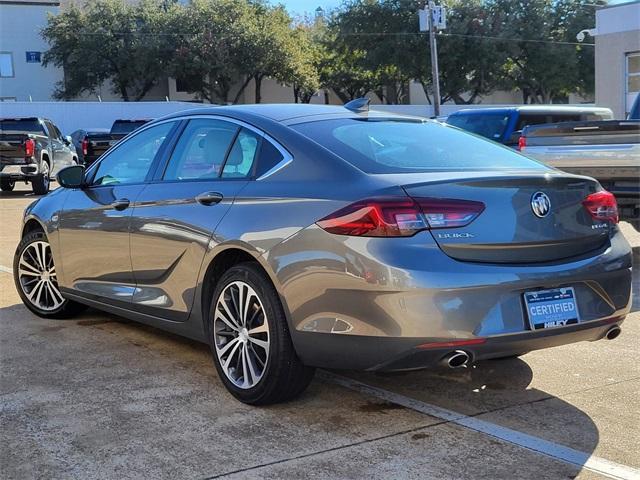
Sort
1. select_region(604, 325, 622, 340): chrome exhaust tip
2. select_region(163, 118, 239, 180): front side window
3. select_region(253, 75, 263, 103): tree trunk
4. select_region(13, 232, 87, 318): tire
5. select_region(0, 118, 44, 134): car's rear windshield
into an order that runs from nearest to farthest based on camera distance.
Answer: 1. select_region(604, 325, 622, 340): chrome exhaust tip
2. select_region(163, 118, 239, 180): front side window
3. select_region(13, 232, 87, 318): tire
4. select_region(0, 118, 44, 134): car's rear windshield
5. select_region(253, 75, 263, 103): tree trunk

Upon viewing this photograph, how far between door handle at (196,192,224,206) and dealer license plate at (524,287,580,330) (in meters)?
1.75

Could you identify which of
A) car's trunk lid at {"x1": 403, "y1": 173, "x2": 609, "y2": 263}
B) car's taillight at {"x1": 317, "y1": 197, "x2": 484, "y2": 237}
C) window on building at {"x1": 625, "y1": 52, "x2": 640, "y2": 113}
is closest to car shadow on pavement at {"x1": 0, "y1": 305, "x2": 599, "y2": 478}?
car's trunk lid at {"x1": 403, "y1": 173, "x2": 609, "y2": 263}

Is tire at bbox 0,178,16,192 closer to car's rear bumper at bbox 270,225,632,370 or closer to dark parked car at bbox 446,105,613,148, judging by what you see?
dark parked car at bbox 446,105,613,148

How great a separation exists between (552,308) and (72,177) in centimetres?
358

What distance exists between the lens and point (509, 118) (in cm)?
1323

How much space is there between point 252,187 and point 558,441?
2001mm

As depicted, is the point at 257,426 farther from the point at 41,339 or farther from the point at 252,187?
the point at 41,339

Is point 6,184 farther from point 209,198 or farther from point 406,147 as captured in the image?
point 406,147

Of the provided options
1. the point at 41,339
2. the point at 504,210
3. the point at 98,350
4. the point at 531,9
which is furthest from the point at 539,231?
the point at 531,9

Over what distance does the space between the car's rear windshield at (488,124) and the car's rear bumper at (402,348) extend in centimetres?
976

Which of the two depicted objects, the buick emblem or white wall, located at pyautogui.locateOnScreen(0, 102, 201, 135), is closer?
the buick emblem

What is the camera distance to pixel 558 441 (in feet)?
12.1

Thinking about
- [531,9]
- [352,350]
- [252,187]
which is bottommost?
[352,350]

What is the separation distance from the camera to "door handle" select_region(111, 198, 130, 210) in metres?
5.12
